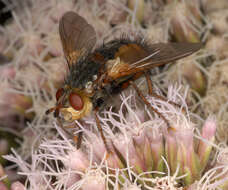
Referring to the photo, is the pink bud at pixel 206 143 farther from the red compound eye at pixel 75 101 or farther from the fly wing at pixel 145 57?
the red compound eye at pixel 75 101

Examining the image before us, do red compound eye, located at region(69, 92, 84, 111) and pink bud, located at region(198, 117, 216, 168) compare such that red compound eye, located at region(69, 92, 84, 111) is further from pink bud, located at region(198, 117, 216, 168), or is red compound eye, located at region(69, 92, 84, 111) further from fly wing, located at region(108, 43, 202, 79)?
pink bud, located at region(198, 117, 216, 168)

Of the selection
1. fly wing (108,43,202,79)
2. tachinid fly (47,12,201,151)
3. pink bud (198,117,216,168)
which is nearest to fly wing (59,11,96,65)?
tachinid fly (47,12,201,151)

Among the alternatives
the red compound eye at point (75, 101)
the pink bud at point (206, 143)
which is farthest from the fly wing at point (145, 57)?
the pink bud at point (206, 143)

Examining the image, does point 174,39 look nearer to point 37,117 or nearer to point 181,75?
point 181,75

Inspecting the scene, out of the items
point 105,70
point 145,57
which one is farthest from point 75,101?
point 145,57

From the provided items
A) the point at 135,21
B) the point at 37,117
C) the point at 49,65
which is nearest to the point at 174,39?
the point at 135,21
